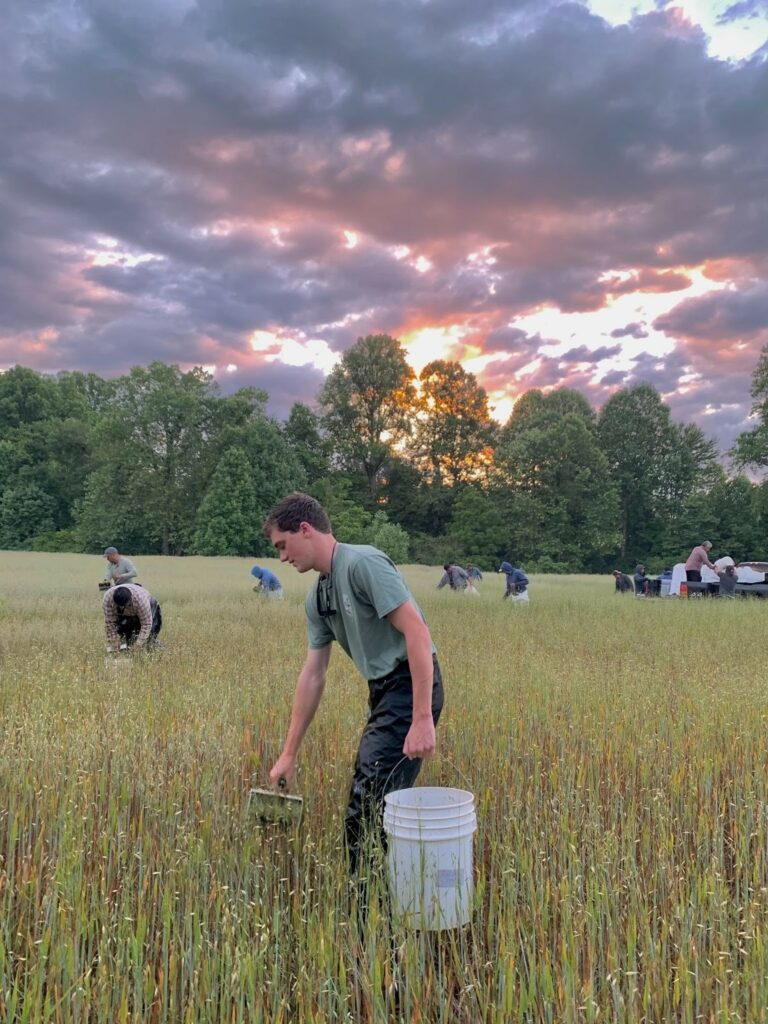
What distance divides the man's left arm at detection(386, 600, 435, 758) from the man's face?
1.61 ft

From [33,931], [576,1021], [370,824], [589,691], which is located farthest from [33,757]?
[589,691]

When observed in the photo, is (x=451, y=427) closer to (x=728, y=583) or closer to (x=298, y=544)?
(x=728, y=583)

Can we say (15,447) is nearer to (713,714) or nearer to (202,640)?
(202,640)

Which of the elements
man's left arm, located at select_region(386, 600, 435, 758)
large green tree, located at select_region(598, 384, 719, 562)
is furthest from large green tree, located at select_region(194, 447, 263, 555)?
man's left arm, located at select_region(386, 600, 435, 758)

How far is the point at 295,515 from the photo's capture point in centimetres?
329

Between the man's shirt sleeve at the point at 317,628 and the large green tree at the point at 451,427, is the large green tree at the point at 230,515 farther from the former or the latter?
the man's shirt sleeve at the point at 317,628

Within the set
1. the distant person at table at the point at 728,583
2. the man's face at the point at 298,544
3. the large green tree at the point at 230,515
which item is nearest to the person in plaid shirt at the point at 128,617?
the man's face at the point at 298,544

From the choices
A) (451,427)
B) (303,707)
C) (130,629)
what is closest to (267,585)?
(130,629)

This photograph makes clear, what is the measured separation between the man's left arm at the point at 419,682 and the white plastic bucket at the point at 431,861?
0.25m

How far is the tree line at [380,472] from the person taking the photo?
5112cm

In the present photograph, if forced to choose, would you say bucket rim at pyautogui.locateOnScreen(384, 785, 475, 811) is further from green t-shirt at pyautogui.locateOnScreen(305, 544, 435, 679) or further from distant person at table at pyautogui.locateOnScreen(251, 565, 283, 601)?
distant person at table at pyautogui.locateOnScreen(251, 565, 283, 601)

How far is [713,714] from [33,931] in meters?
4.98

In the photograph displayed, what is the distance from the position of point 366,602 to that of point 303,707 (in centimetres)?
71

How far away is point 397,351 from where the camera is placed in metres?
58.9
